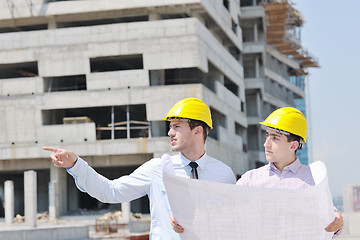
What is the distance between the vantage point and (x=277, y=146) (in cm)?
428

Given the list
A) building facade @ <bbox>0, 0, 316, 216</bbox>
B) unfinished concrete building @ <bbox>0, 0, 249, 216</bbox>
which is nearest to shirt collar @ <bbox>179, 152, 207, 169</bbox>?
unfinished concrete building @ <bbox>0, 0, 249, 216</bbox>

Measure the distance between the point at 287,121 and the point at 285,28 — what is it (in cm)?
6067

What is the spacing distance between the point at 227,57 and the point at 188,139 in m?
42.6

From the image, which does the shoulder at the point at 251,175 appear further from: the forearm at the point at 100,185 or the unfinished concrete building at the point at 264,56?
the unfinished concrete building at the point at 264,56

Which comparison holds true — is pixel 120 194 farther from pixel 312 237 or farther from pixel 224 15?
pixel 224 15

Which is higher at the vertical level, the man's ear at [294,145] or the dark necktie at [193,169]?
the man's ear at [294,145]

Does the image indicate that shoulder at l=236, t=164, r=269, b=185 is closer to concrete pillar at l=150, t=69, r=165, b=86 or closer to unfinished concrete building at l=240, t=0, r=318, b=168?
concrete pillar at l=150, t=69, r=165, b=86

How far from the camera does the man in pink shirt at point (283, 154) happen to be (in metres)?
4.22

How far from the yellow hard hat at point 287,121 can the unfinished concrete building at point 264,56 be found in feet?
170

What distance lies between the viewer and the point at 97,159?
39000 mm

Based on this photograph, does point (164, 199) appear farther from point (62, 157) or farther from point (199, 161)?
point (62, 157)

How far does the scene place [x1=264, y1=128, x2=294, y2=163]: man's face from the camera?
4266 mm

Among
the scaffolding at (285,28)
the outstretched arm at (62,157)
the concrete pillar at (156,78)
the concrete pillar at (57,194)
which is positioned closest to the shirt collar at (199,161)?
the outstretched arm at (62,157)

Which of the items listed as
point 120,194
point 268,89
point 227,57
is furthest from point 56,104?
point 120,194
